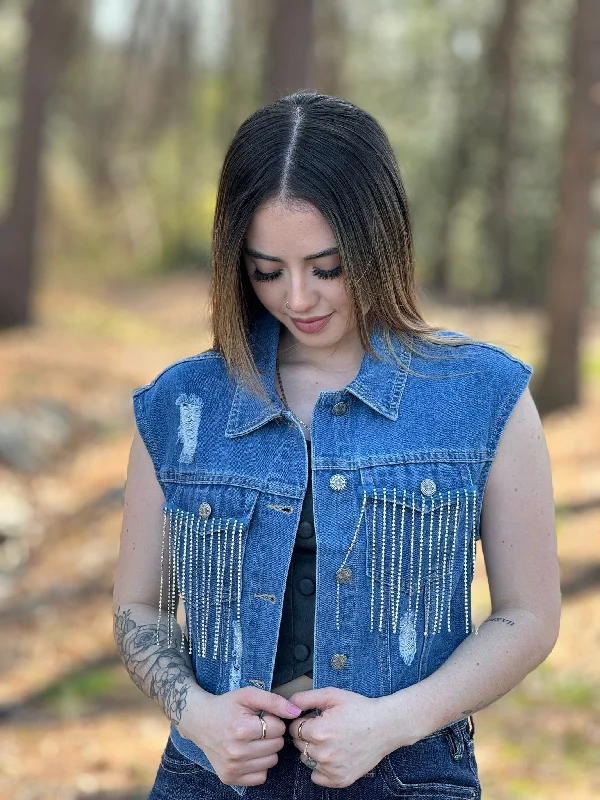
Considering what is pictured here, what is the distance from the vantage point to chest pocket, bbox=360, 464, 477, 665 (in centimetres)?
200

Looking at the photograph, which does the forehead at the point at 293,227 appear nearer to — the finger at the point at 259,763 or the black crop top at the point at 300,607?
the black crop top at the point at 300,607

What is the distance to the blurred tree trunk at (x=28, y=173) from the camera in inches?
520

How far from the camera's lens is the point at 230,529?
208cm

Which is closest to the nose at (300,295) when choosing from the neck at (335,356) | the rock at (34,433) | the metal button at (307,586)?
the neck at (335,356)

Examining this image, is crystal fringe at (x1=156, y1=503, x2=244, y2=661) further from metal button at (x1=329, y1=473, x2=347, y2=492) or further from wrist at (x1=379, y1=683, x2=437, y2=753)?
wrist at (x1=379, y1=683, x2=437, y2=753)

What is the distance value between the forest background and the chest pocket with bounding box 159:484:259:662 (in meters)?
0.91

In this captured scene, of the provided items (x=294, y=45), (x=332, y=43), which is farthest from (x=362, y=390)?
(x=332, y=43)

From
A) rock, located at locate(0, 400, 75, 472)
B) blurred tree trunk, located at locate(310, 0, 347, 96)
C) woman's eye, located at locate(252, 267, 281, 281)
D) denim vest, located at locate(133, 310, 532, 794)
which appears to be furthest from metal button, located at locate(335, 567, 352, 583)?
blurred tree trunk, located at locate(310, 0, 347, 96)

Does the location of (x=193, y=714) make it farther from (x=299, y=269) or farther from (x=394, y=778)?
(x=299, y=269)

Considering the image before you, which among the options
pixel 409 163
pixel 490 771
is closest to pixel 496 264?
pixel 409 163

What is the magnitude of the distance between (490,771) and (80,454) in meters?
5.57

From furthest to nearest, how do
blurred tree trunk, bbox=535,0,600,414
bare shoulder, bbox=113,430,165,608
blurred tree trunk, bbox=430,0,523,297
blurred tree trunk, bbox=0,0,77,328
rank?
blurred tree trunk, bbox=430,0,523,297 < blurred tree trunk, bbox=0,0,77,328 < blurred tree trunk, bbox=535,0,600,414 < bare shoulder, bbox=113,430,165,608

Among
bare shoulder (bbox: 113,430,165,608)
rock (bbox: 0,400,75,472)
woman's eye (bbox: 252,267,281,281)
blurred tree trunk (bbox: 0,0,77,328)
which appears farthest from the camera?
blurred tree trunk (bbox: 0,0,77,328)

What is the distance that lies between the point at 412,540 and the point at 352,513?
0.12 m
